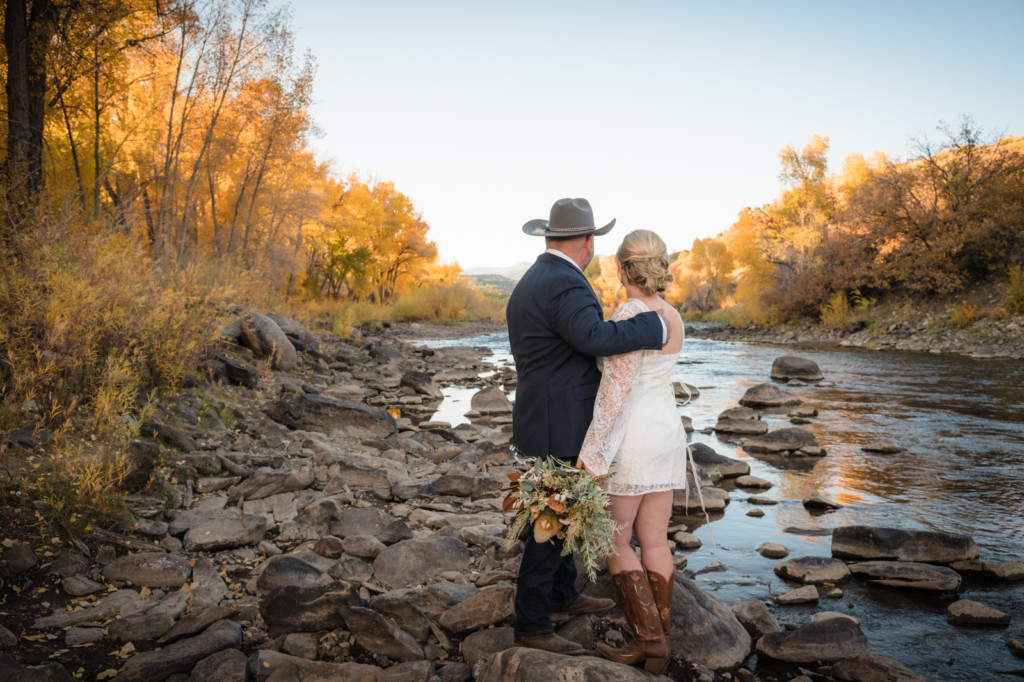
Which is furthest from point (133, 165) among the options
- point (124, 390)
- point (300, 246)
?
point (124, 390)

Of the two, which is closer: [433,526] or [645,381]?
[645,381]

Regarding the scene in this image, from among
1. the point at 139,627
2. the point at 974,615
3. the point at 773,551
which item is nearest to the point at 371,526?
the point at 139,627

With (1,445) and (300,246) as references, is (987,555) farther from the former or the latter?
(300,246)

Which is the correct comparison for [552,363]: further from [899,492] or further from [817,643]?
[899,492]

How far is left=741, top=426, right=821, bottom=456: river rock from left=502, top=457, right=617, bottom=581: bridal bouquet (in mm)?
6457

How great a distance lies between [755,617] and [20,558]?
4.20 metres

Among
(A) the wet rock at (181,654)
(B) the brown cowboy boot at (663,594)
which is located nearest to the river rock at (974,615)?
(B) the brown cowboy boot at (663,594)

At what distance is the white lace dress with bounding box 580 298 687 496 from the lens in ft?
9.66

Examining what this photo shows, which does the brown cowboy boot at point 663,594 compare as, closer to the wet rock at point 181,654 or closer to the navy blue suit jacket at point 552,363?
the navy blue suit jacket at point 552,363

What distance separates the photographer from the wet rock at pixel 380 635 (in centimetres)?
312

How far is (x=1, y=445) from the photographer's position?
A: 407 cm

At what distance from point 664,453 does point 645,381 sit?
1.16 feet

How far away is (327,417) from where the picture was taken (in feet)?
25.6

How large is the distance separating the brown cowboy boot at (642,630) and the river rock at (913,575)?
2.46 meters
